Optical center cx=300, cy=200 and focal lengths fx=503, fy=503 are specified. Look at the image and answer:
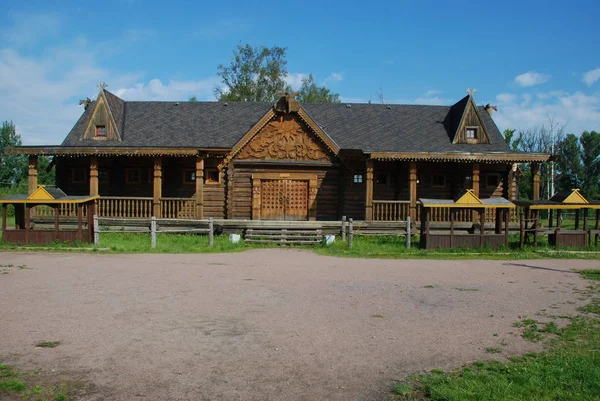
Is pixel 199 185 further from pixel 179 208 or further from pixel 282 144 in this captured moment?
pixel 282 144

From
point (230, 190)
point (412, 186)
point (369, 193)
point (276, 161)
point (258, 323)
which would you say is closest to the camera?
point (258, 323)

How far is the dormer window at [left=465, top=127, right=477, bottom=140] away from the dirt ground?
13.7 metres

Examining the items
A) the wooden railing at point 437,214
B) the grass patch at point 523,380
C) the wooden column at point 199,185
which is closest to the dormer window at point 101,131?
the wooden column at point 199,185

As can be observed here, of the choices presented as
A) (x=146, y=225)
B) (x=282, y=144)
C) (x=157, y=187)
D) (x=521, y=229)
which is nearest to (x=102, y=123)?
(x=157, y=187)

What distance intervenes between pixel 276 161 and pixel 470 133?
1093 cm

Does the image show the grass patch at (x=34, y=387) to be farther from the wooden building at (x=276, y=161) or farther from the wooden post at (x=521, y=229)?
the wooden post at (x=521, y=229)

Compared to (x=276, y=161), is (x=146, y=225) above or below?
below

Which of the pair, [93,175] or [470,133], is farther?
[470,133]

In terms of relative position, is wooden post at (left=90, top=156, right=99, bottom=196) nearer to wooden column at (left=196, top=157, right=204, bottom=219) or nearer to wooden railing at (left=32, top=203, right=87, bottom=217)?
wooden railing at (left=32, top=203, right=87, bottom=217)

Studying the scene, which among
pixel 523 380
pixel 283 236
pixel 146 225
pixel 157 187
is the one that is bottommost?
pixel 523 380

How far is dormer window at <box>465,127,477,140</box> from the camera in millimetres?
27219

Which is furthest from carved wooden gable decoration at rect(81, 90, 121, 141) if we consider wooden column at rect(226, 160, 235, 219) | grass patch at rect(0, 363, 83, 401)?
grass patch at rect(0, 363, 83, 401)

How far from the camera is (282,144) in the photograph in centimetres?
2462

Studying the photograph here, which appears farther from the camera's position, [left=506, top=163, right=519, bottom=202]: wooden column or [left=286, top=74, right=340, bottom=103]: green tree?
[left=286, top=74, right=340, bottom=103]: green tree
